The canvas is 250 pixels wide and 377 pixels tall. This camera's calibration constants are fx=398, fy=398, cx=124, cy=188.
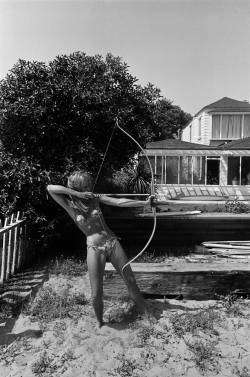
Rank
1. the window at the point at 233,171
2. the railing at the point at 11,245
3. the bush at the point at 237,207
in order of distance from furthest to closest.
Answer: the window at the point at 233,171
the bush at the point at 237,207
the railing at the point at 11,245

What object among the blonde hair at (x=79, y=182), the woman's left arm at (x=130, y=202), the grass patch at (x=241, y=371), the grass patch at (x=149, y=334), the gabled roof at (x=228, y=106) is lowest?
the grass patch at (x=241, y=371)

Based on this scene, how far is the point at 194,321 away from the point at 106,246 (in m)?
1.41

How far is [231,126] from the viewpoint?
26062mm

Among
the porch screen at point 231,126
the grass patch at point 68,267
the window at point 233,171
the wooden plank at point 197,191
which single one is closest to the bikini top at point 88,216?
the grass patch at point 68,267

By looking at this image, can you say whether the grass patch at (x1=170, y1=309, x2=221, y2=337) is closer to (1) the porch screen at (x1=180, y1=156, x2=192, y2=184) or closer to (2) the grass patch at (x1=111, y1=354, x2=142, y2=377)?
(2) the grass patch at (x1=111, y1=354, x2=142, y2=377)

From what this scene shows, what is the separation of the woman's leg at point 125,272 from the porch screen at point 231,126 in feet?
74.8

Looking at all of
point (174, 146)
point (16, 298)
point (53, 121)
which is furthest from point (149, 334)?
point (174, 146)

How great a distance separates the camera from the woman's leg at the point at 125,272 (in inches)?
181

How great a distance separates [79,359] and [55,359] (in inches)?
9.6

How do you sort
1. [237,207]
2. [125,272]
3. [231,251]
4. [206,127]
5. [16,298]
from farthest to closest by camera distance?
[206,127] → [237,207] → [231,251] → [16,298] → [125,272]

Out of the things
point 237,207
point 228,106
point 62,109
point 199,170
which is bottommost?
point 237,207

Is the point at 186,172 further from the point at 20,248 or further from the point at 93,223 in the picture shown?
the point at 93,223

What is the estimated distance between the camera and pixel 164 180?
856 inches

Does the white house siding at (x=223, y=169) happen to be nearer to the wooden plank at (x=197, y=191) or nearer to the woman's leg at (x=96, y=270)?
the wooden plank at (x=197, y=191)
